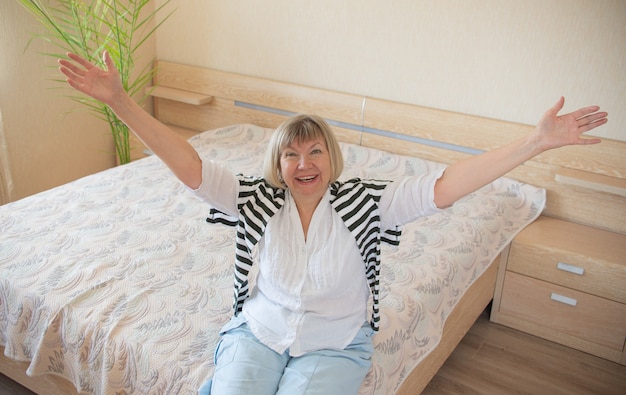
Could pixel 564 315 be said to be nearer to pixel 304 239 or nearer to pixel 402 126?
pixel 402 126

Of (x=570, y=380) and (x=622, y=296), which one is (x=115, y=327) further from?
(x=622, y=296)

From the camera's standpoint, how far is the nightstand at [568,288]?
102 inches

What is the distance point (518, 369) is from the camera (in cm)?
254

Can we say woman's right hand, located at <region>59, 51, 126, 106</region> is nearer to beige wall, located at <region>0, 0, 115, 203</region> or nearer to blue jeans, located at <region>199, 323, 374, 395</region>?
blue jeans, located at <region>199, 323, 374, 395</region>

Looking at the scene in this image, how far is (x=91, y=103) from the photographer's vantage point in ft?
11.5

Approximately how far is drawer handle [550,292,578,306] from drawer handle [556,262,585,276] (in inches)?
4.8

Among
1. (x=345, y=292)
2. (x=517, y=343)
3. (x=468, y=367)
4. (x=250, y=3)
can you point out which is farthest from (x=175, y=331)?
(x=250, y=3)

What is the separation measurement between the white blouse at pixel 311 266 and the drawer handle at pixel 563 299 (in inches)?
55.4

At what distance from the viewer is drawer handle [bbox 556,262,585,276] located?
2.63 meters

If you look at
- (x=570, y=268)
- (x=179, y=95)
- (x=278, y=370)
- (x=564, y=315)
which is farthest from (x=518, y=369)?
(x=179, y=95)

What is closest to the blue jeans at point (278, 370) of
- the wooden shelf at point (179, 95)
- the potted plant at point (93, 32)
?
the potted plant at point (93, 32)

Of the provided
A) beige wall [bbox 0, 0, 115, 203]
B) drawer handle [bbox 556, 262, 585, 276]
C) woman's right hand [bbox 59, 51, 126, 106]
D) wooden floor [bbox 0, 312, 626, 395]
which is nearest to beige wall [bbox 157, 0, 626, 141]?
drawer handle [bbox 556, 262, 585, 276]

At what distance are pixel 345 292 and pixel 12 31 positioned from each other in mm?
2422

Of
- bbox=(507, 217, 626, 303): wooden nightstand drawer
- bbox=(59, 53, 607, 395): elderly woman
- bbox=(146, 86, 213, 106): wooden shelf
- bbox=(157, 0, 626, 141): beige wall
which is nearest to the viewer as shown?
bbox=(59, 53, 607, 395): elderly woman
